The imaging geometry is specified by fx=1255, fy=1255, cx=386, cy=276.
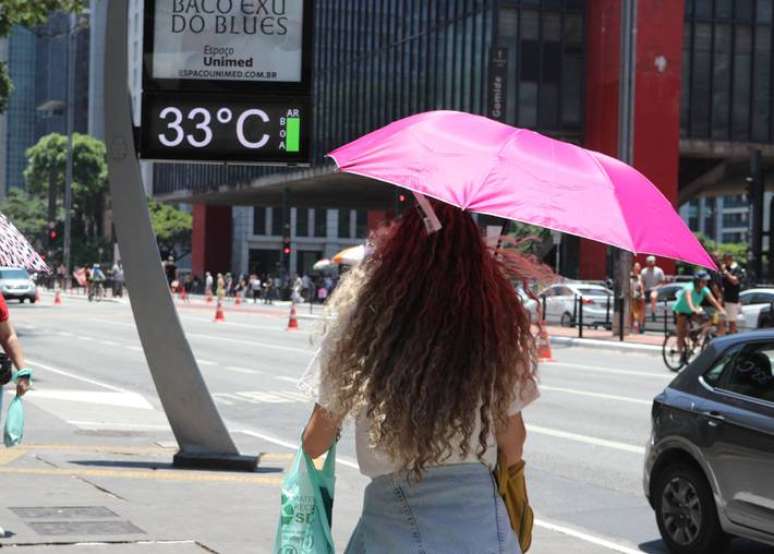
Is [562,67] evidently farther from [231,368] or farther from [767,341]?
[767,341]

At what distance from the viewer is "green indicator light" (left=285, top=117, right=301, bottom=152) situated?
9.13m

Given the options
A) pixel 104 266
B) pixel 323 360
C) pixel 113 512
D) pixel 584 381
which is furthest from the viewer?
pixel 104 266

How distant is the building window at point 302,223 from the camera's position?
10519 centimetres

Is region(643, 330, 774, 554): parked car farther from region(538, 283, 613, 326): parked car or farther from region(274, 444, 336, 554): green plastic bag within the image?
region(538, 283, 613, 326): parked car

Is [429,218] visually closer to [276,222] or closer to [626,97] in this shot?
[626,97]

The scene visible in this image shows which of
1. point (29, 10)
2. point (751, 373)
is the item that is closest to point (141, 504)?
point (751, 373)

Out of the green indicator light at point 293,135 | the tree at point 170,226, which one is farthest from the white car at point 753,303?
the tree at point 170,226

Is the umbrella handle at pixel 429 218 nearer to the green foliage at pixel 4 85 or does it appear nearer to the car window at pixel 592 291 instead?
the green foliage at pixel 4 85

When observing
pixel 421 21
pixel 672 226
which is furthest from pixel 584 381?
pixel 421 21

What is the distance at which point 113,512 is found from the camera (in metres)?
7.86

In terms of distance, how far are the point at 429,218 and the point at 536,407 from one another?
13.0m

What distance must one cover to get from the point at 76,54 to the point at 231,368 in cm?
12912

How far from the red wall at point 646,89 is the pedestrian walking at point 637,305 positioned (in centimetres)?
1344

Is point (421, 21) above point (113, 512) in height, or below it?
above
